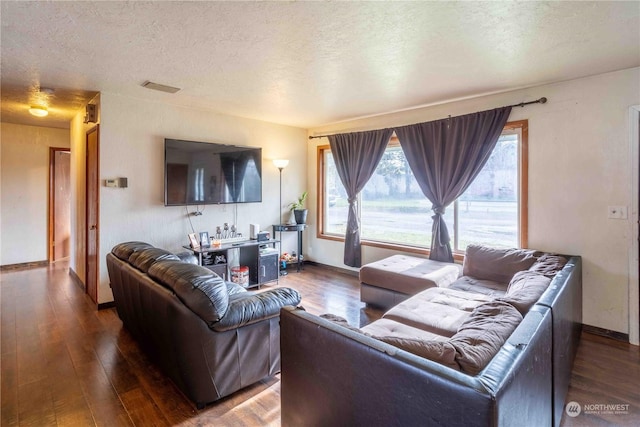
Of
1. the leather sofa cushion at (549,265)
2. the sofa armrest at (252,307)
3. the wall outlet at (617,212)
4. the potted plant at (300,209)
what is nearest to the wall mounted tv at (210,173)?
the potted plant at (300,209)

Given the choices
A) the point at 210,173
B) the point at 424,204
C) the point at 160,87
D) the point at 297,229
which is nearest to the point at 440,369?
the point at 424,204

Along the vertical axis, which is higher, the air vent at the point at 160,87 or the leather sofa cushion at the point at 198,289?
the air vent at the point at 160,87

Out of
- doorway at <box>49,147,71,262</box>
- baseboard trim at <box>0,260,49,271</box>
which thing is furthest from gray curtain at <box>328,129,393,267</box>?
baseboard trim at <box>0,260,49,271</box>

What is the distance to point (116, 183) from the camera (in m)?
3.69

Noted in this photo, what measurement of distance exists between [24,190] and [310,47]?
609cm

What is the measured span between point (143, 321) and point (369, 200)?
3.51 m

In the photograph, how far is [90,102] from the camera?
12.8ft

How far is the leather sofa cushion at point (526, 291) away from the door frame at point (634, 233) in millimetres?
A: 1224

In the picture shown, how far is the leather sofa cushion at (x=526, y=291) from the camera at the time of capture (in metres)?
1.69

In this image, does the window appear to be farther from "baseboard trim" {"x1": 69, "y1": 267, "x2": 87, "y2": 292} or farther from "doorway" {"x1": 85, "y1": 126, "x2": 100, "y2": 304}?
"baseboard trim" {"x1": 69, "y1": 267, "x2": 87, "y2": 292}

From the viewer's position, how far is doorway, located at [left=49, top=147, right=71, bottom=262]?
5941mm

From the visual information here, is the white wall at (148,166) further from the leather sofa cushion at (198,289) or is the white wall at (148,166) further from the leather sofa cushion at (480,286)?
the leather sofa cushion at (480,286)

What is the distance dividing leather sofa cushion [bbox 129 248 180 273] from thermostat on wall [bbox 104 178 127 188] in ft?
4.61

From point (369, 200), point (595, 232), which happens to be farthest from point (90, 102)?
point (595, 232)
